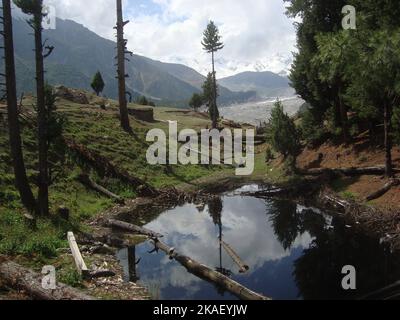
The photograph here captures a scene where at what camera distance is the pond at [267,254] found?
13.5m


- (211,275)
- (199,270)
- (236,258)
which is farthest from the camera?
(236,258)

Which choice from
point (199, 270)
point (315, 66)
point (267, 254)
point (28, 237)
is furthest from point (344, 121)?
point (28, 237)

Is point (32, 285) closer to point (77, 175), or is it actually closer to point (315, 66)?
point (77, 175)

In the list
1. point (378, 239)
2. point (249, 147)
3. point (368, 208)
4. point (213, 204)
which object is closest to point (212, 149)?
point (249, 147)

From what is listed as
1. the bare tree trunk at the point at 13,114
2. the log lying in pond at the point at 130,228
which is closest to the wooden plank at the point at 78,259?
the log lying in pond at the point at 130,228

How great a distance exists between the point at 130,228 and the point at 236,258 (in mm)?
5650

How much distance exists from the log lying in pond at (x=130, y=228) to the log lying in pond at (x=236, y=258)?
10.1ft

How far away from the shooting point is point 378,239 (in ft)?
58.1

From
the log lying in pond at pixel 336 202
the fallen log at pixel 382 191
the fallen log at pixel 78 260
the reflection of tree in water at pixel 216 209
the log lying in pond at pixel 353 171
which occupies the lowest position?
the reflection of tree in water at pixel 216 209

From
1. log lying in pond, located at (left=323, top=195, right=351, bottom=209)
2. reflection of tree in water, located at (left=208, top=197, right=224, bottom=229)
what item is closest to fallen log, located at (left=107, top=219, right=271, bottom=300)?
reflection of tree in water, located at (left=208, top=197, right=224, bottom=229)

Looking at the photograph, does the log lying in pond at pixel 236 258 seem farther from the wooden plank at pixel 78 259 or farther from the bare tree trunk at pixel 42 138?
the bare tree trunk at pixel 42 138

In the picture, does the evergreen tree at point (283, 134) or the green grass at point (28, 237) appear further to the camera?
the evergreen tree at point (283, 134)

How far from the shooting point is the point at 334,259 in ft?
52.4

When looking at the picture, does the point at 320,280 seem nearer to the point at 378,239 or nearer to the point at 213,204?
the point at 378,239
